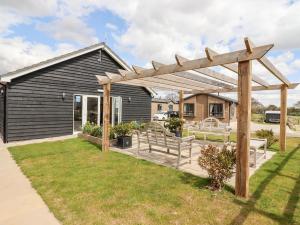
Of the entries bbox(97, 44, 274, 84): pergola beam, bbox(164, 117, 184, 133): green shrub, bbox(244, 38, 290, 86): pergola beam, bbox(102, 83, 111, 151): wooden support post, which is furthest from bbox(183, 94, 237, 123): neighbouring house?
bbox(97, 44, 274, 84): pergola beam

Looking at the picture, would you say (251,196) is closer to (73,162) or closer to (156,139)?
(156,139)

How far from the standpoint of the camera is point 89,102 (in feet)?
38.9

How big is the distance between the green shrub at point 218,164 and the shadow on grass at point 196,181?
17 centimetres

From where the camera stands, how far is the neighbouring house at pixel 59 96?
9.16 metres

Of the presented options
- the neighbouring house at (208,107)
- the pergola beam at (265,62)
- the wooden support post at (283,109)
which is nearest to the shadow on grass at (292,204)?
the pergola beam at (265,62)

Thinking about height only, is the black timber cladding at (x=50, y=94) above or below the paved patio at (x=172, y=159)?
above

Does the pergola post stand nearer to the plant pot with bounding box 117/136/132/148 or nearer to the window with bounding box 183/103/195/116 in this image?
the plant pot with bounding box 117/136/132/148

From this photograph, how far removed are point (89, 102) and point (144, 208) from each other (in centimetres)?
953

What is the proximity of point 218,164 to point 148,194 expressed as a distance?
1529mm

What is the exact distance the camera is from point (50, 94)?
1018cm

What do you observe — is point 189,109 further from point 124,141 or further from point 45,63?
point 45,63

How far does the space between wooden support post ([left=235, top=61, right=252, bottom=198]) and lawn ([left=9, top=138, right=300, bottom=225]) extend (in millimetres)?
317

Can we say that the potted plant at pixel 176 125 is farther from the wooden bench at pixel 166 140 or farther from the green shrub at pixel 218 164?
the green shrub at pixel 218 164

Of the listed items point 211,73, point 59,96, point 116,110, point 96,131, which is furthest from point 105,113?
point 116,110
